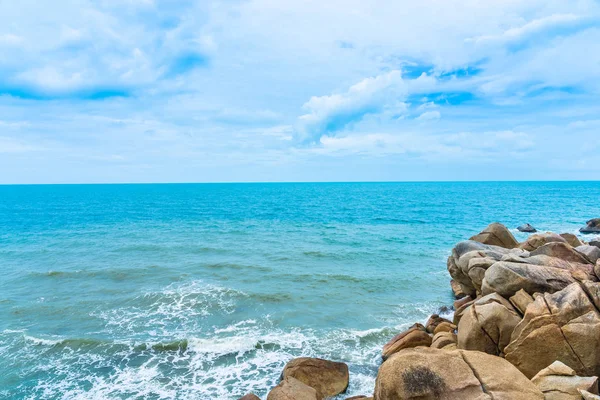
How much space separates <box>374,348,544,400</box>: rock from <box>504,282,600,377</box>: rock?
9.40 ft

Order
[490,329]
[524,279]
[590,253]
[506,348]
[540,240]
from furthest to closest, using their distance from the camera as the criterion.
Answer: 1. [540,240]
2. [590,253]
3. [524,279]
4. [490,329]
5. [506,348]

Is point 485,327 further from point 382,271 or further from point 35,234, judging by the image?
point 35,234

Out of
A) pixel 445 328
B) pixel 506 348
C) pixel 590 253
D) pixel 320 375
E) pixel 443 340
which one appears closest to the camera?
pixel 506 348

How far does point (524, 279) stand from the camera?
15398 mm

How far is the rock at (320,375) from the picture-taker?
47.2 ft

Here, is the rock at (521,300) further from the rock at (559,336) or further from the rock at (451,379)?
the rock at (451,379)

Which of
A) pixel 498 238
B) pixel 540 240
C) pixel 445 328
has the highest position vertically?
pixel 540 240

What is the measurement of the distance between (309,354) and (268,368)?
222 cm

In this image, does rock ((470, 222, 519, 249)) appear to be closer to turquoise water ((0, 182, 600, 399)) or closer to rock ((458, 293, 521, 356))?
turquoise water ((0, 182, 600, 399))

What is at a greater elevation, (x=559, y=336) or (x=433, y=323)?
(x=559, y=336)

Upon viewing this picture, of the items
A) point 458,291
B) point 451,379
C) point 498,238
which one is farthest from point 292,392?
point 498,238

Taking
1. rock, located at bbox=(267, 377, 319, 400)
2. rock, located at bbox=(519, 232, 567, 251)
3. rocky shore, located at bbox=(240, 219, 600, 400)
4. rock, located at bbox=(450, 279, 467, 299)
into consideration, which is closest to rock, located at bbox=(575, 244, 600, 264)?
rocky shore, located at bbox=(240, 219, 600, 400)

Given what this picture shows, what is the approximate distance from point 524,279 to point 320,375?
951cm

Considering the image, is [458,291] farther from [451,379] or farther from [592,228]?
[592,228]
